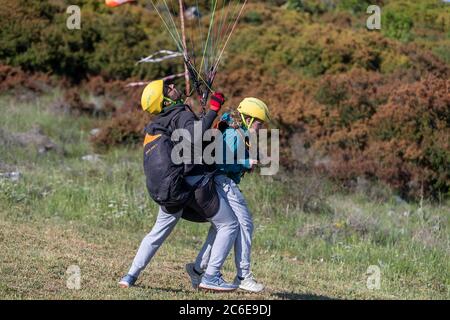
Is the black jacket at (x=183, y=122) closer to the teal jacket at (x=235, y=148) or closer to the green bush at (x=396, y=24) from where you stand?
the teal jacket at (x=235, y=148)

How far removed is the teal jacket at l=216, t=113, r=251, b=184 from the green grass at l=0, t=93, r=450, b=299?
3.55ft

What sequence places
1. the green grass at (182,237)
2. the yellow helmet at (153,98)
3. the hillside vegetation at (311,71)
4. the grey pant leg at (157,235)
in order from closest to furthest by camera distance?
the yellow helmet at (153,98)
the grey pant leg at (157,235)
the green grass at (182,237)
the hillside vegetation at (311,71)

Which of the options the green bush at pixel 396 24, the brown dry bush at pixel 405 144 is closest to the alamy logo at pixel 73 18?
the brown dry bush at pixel 405 144

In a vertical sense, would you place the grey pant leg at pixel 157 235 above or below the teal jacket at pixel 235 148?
below

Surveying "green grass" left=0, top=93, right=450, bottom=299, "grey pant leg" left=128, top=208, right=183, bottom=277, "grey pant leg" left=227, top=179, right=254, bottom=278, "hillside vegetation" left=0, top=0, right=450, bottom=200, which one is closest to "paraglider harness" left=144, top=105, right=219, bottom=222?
"grey pant leg" left=128, top=208, right=183, bottom=277

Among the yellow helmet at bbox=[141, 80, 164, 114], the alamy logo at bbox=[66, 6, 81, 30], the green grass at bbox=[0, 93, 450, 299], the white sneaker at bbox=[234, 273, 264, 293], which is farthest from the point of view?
the alamy logo at bbox=[66, 6, 81, 30]

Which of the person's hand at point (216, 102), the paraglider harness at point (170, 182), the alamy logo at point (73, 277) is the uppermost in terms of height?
the person's hand at point (216, 102)

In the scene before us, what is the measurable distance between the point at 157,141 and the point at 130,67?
1526cm

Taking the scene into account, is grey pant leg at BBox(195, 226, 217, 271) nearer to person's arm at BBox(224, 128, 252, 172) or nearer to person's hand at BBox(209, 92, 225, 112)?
person's arm at BBox(224, 128, 252, 172)

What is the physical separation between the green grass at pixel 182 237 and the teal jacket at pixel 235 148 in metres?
1.08

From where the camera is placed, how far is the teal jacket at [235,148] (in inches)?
280

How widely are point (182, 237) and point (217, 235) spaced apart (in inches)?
Answer: 171

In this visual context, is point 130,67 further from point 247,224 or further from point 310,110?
point 247,224

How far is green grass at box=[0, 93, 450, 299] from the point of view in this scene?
26.8 feet
